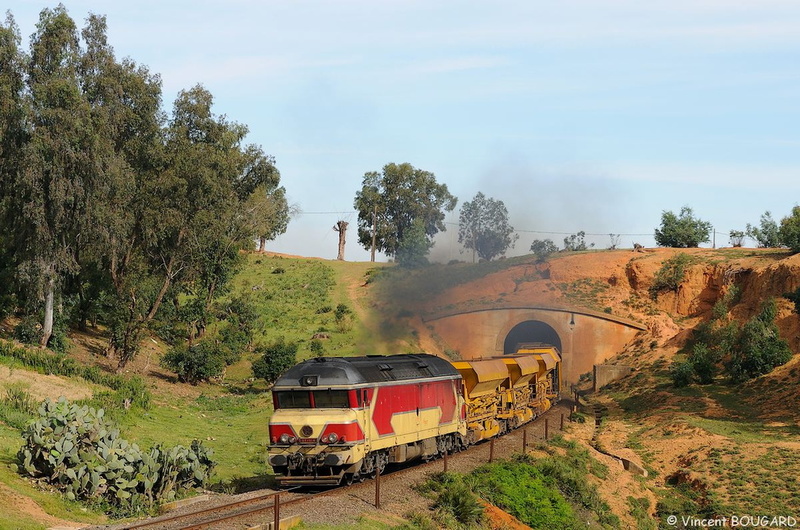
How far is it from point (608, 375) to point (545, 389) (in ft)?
72.4

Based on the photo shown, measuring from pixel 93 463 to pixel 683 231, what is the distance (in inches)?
3327

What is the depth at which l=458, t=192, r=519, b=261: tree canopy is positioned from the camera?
83875mm

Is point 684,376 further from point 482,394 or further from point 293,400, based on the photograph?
point 293,400

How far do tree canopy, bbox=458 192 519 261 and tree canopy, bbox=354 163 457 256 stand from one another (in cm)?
2218

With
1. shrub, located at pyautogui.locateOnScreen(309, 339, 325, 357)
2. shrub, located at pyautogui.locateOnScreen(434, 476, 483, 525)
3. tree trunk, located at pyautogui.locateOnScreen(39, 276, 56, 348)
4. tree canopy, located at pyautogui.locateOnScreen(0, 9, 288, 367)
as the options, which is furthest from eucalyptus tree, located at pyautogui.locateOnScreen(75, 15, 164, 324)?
shrub, located at pyautogui.locateOnScreen(434, 476, 483, 525)

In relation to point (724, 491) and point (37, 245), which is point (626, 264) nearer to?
point (724, 491)

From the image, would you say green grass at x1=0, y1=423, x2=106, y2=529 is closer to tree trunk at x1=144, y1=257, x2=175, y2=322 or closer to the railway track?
the railway track

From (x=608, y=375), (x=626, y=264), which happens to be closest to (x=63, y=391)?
(x=608, y=375)

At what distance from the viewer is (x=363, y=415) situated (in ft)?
79.2

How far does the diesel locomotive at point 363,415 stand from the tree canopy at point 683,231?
2696 inches

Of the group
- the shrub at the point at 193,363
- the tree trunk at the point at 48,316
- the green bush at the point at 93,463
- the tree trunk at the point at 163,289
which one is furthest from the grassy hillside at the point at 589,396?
the tree trunk at the point at 163,289

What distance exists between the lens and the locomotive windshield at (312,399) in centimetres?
2391

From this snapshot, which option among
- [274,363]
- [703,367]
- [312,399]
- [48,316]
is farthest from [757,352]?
[48,316]

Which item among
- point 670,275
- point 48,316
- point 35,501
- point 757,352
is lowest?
point 35,501
